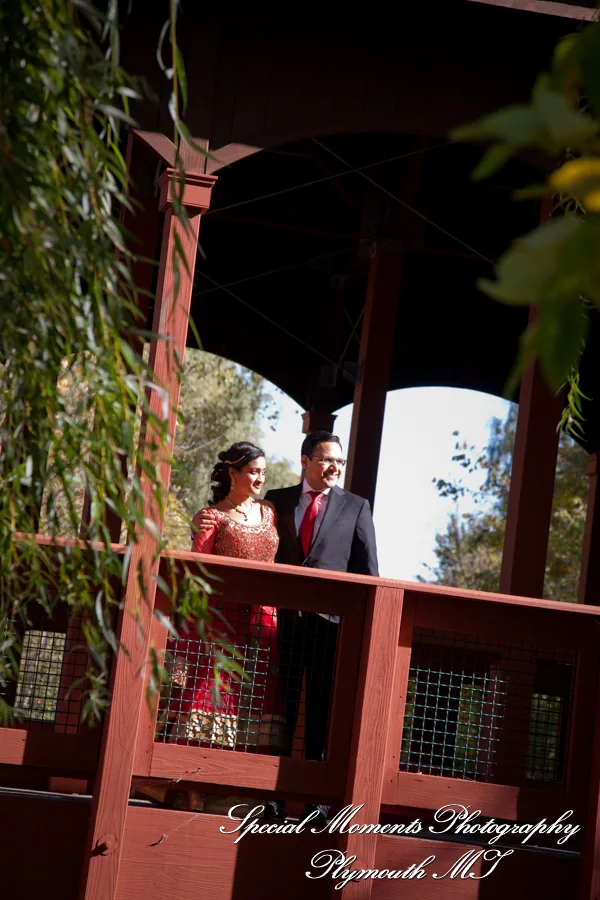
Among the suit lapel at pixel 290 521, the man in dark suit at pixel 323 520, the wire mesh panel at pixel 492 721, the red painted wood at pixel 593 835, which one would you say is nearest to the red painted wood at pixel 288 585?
the wire mesh panel at pixel 492 721

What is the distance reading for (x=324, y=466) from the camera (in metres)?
5.54

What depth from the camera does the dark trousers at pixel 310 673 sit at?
4.68m

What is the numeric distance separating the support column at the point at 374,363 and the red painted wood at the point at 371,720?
Answer: 3148 millimetres

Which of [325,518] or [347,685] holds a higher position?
[325,518]

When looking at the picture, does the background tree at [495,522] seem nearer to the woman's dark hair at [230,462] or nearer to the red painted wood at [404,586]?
the woman's dark hair at [230,462]

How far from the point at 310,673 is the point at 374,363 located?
11.3ft

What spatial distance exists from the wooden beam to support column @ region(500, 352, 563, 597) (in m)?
1.60

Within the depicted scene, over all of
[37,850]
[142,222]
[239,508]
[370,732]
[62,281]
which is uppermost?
[142,222]

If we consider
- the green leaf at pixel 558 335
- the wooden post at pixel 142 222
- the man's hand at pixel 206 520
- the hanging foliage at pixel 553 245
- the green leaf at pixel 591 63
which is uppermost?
the wooden post at pixel 142 222

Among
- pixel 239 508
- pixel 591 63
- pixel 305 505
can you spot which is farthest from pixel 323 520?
pixel 591 63

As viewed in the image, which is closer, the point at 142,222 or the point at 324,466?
the point at 324,466

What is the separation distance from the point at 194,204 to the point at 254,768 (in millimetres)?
2303

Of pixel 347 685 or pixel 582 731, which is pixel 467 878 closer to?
pixel 582 731

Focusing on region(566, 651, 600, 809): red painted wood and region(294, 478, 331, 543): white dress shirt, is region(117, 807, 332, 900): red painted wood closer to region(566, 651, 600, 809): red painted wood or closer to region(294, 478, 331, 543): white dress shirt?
region(566, 651, 600, 809): red painted wood
